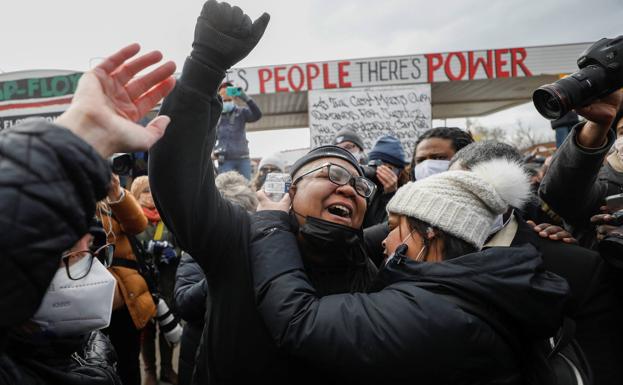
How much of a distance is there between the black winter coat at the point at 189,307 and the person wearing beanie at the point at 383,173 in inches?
52.9

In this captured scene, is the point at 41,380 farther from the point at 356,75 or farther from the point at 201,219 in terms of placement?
the point at 356,75

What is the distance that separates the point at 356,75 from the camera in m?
9.45

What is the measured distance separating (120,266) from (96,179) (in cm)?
259

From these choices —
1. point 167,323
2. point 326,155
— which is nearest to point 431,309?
point 326,155

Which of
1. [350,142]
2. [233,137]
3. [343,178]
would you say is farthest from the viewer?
[233,137]

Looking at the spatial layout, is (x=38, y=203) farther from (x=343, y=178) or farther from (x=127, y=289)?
(x=127, y=289)

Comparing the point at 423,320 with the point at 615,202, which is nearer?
the point at 423,320

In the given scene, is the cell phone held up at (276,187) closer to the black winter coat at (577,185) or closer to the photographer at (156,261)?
the black winter coat at (577,185)

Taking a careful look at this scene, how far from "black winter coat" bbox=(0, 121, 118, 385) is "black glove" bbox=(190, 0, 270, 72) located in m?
0.63

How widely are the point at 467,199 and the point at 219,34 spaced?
3.09ft

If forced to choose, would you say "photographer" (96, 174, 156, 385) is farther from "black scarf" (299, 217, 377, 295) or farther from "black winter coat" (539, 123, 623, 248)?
"black winter coat" (539, 123, 623, 248)

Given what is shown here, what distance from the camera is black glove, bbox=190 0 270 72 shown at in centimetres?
117

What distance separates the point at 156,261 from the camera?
12.1ft

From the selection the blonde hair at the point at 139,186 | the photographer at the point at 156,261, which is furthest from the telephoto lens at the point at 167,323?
the blonde hair at the point at 139,186
